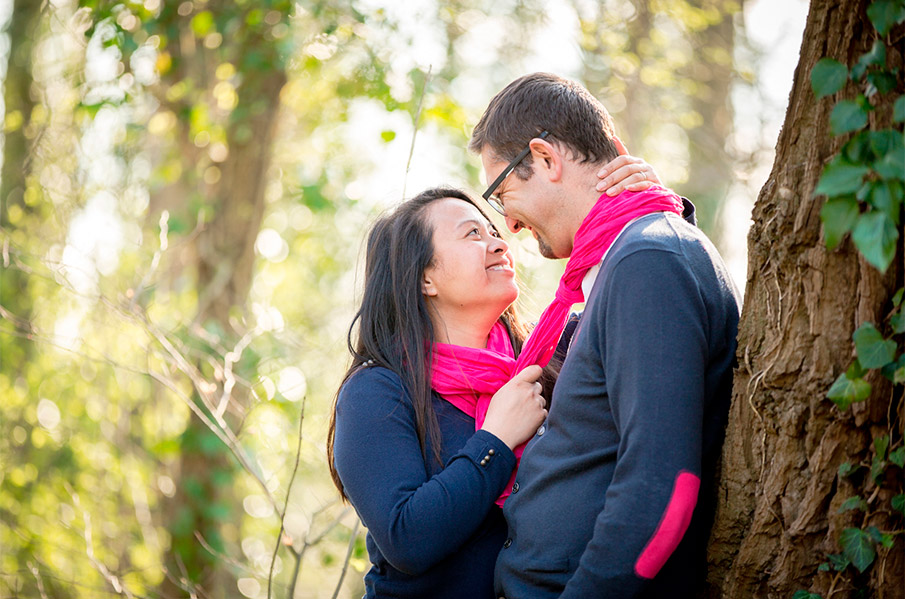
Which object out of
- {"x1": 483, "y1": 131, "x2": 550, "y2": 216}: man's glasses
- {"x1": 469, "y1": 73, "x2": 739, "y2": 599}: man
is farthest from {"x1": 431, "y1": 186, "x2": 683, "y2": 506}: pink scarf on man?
{"x1": 483, "y1": 131, "x2": 550, "y2": 216}: man's glasses

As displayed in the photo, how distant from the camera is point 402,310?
2439 millimetres

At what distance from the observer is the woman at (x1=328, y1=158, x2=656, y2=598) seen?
6.52 feet

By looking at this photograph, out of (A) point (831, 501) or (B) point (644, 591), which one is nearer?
(A) point (831, 501)

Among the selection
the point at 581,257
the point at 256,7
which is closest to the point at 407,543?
the point at 581,257

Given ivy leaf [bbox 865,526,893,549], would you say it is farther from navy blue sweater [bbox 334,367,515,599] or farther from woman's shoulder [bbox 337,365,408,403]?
woman's shoulder [bbox 337,365,408,403]

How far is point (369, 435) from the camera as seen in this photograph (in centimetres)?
209

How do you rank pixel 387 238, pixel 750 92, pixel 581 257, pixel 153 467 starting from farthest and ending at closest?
pixel 750 92 → pixel 153 467 → pixel 387 238 → pixel 581 257

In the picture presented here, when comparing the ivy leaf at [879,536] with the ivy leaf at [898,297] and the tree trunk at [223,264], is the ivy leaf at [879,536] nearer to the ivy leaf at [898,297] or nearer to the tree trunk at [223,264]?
the ivy leaf at [898,297]

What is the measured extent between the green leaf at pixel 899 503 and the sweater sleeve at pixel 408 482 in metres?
0.90

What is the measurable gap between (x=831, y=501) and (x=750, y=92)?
22.1ft

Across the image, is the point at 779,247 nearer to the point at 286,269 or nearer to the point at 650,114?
the point at 650,114

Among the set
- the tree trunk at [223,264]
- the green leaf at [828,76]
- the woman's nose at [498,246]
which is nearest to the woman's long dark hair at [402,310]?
the woman's nose at [498,246]

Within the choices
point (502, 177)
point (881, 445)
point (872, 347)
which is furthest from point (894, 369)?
point (502, 177)

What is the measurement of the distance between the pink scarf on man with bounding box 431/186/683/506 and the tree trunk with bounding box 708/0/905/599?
1.11 ft
